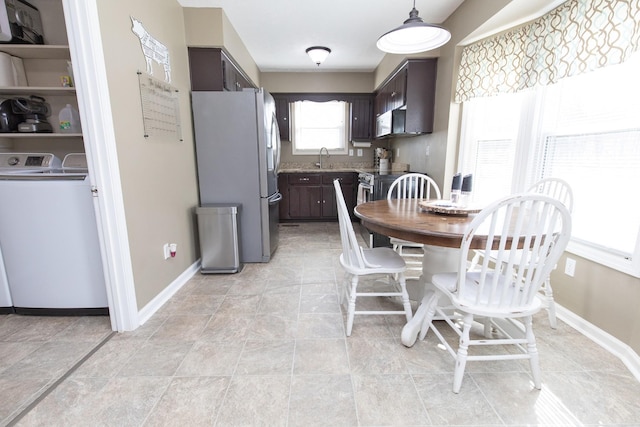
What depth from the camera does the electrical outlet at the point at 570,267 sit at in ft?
6.40

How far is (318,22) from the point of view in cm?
Answer: 308

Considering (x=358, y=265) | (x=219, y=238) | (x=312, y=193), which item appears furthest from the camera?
(x=312, y=193)

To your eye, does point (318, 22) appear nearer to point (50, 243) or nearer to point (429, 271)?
point (429, 271)

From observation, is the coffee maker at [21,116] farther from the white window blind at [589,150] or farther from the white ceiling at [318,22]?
the white window blind at [589,150]

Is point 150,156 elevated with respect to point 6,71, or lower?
lower

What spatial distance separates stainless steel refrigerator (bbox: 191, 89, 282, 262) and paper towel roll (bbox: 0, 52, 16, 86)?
1223mm

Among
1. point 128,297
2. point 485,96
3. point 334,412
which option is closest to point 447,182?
point 485,96

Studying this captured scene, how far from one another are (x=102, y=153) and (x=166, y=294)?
1.16m

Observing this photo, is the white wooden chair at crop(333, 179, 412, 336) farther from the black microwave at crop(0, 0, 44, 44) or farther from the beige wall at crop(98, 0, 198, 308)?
the black microwave at crop(0, 0, 44, 44)

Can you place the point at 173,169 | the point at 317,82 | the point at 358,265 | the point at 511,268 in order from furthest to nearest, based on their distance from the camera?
the point at 317,82, the point at 173,169, the point at 358,265, the point at 511,268

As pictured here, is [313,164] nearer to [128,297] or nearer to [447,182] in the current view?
[447,182]

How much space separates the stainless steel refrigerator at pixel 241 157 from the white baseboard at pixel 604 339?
2482mm

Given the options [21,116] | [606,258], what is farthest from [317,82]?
[606,258]

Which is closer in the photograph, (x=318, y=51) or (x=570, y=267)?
(x=570, y=267)
